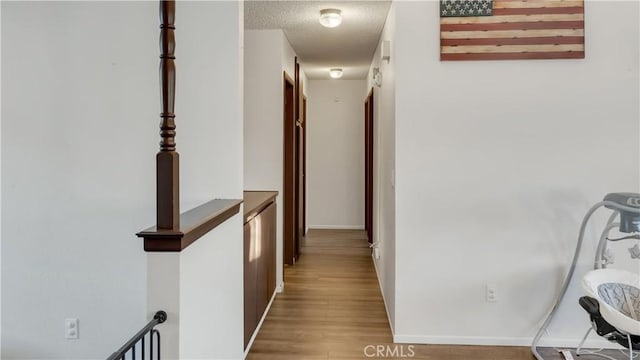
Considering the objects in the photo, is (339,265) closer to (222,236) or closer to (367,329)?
(367,329)

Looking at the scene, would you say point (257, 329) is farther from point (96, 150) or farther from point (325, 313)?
point (96, 150)

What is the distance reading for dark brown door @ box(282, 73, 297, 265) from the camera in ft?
15.1

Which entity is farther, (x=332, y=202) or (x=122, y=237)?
(x=332, y=202)

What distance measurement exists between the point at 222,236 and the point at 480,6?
85.0 inches

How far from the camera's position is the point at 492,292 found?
2.90 m

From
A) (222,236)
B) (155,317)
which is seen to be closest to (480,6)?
(222,236)

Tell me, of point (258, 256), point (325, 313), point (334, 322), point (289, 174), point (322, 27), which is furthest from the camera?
point (289, 174)

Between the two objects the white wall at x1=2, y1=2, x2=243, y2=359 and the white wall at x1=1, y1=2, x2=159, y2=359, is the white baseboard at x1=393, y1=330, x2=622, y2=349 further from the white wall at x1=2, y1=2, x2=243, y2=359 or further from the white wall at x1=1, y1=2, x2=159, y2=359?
the white wall at x1=1, y1=2, x2=159, y2=359

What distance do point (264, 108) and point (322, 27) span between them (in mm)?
932

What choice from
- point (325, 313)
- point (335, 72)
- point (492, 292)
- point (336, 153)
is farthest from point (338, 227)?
point (492, 292)

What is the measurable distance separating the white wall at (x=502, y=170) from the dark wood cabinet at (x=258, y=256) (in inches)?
38.8

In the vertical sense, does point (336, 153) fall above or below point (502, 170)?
above

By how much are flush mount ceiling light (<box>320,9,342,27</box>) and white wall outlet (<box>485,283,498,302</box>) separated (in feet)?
7.74

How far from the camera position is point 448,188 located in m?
2.90
